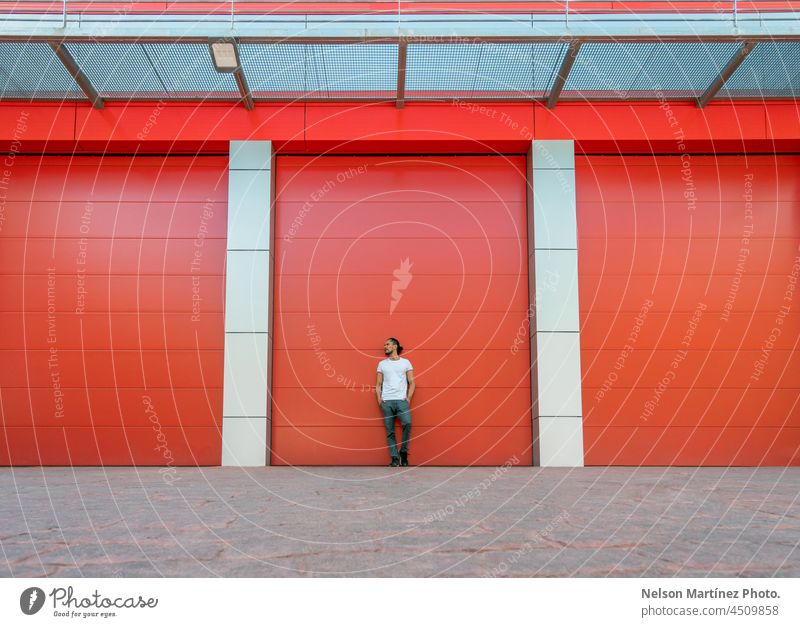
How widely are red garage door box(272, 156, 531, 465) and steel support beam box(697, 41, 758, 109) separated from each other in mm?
2581

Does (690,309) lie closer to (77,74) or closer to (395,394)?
(395,394)

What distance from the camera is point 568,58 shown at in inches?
398

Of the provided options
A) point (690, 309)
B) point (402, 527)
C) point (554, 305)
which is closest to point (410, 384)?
point (554, 305)

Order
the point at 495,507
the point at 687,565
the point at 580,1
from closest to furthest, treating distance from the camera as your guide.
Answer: the point at 687,565, the point at 495,507, the point at 580,1

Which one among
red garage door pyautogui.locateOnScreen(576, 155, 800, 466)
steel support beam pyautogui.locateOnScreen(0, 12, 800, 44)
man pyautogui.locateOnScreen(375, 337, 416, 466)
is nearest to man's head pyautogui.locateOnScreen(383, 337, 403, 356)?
man pyautogui.locateOnScreen(375, 337, 416, 466)

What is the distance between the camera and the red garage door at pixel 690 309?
11273 mm

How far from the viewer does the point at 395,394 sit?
437 inches

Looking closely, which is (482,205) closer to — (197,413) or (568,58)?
(568,58)

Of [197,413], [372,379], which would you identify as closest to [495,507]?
[372,379]

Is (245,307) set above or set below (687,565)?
above

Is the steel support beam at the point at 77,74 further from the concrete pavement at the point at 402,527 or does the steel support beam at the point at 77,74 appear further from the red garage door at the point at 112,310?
the concrete pavement at the point at 402,527

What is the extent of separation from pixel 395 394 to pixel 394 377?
0.76ft

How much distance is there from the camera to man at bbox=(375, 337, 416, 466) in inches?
437

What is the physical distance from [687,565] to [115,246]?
380 inches
